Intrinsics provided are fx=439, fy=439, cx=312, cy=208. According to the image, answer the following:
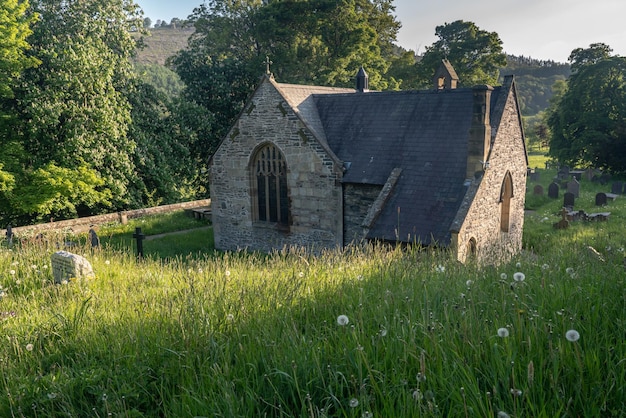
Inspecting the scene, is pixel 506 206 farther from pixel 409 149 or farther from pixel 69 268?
pixel 69 268

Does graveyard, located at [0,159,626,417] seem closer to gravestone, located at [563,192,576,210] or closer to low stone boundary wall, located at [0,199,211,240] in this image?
low stone boundary wall, located at [0,199,211,240]

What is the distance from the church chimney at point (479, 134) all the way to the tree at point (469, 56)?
3312cm

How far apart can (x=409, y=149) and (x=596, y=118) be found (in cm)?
3109

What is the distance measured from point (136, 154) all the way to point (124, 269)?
2022 cm

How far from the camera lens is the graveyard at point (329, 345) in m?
2.82

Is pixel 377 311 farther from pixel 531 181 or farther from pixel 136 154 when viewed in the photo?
pixel 531 181

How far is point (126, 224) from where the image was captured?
2419 cm

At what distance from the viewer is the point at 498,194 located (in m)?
15.7

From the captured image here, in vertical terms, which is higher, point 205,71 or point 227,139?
point 205,71

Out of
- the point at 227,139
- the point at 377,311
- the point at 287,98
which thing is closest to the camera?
the point at 377,311

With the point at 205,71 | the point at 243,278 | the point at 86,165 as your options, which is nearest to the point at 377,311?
the point at 243,278

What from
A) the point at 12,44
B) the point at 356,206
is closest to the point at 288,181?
the point at 356,206

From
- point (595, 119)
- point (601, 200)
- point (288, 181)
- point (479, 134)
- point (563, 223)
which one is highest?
point (595, 119)

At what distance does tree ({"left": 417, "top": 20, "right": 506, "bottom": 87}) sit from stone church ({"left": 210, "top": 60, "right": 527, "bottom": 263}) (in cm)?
2612
